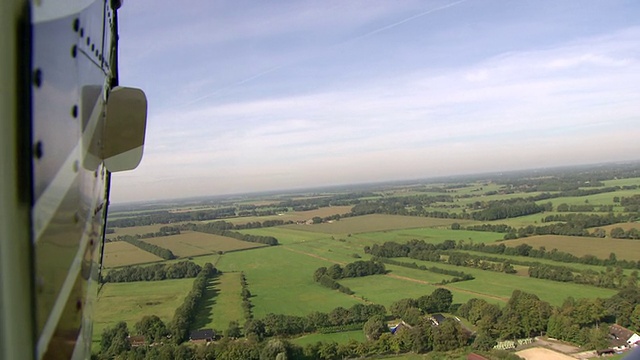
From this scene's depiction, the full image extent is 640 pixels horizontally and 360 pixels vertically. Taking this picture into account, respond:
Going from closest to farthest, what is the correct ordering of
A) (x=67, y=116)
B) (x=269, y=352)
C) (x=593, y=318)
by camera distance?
(x=67, y=116), (x=269, y=352), (x=593, y=318)

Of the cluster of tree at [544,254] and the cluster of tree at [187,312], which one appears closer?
the cluster of tree at [187,312]

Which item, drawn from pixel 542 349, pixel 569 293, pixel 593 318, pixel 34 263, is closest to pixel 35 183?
pixel 34 263

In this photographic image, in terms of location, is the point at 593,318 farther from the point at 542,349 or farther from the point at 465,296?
the point at 465,296

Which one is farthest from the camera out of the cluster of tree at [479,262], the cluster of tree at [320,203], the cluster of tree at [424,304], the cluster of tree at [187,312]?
the cluster of tree at [320,203]

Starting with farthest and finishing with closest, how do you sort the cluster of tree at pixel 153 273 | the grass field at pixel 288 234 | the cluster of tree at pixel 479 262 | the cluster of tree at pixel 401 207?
the cluster of tree at pixel 401 207 < the grass field at pixel 288 234 < the cluster of tree at pixel 153 273 < the cluster of tree at pixel 479 262

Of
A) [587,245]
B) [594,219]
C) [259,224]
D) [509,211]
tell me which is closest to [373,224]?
[259,224]

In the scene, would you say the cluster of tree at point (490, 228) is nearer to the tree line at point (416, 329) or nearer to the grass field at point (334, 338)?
the tree line at point (416, 329)

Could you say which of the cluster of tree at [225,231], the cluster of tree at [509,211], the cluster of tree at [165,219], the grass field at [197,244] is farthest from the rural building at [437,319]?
the cluster of tree at [165,219]
